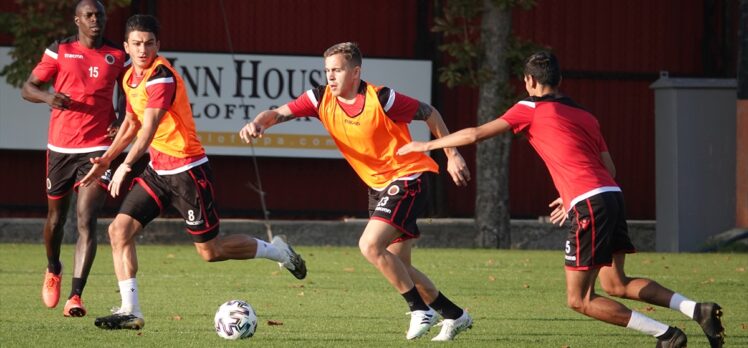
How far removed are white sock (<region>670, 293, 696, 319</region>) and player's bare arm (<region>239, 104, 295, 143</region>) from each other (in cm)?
272

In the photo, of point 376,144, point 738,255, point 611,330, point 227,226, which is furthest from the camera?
point 227,226

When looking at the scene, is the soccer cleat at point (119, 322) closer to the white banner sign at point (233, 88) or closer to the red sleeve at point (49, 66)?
the red sleeve at point (49, 66)

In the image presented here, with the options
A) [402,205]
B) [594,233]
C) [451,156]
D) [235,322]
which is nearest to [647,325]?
[594,233]

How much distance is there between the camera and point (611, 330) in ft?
33.0

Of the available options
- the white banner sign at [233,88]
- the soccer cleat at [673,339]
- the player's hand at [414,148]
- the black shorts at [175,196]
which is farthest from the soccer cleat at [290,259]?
the white banner sign at [233,88]

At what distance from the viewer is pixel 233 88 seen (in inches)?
817

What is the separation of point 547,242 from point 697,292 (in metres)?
7.81

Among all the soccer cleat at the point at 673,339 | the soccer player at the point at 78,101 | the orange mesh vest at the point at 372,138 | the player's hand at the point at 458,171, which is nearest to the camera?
the soccer cleat at the point at 673,339

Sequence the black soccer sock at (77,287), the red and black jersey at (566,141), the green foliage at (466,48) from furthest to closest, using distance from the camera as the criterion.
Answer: the green foliage at (466,48) → the black soccer sock at (77,287) → the red and black jersey at (566,141)

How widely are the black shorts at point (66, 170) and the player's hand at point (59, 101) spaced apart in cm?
41

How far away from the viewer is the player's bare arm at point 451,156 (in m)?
8.84

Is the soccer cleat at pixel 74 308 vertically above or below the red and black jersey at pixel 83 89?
below

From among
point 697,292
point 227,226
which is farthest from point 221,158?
point 697,292

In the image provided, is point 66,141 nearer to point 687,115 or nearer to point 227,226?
point 227,226
